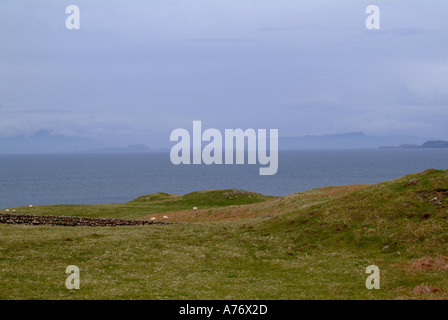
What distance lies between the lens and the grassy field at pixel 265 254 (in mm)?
27172

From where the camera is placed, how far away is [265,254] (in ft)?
131

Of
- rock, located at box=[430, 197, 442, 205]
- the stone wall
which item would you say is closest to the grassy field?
rock, located at box=[430, 197, 442, 205]

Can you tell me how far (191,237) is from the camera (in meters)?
47.3

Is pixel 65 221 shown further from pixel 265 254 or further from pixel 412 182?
pixel 412 182

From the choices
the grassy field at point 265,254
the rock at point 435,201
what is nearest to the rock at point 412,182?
the grassy field at point 265,254

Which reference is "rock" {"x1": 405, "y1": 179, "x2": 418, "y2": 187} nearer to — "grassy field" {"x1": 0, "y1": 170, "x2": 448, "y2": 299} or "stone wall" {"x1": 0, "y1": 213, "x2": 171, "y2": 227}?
"grassy field" {"x1": 0, "y1": 170, "x2": 448, "y2": 299}

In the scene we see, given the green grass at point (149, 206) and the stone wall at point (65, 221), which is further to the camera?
the green grass at point (149, 206)

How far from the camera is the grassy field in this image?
89.1ft

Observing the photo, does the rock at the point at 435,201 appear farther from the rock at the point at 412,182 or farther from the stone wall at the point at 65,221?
the stone wall at the point at 65,221

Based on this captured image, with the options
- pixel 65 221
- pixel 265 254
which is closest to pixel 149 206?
pixel 65 221

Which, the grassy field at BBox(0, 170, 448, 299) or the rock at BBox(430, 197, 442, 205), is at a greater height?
the rock at BBox(430, 197, 442, 205)
